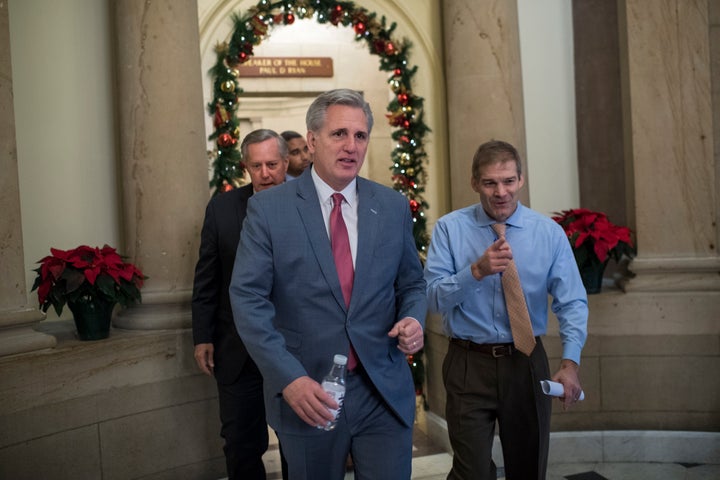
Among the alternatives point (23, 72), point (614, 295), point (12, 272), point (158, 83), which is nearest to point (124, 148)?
point (158, 83)

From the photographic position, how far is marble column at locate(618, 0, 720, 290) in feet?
16.0

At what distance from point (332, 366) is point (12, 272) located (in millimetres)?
2127

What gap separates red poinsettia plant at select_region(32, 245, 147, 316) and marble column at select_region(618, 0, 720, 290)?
10.1ft

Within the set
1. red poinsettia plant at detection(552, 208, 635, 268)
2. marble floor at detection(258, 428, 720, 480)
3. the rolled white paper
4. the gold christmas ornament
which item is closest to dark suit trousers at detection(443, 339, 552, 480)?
the rolled white paper

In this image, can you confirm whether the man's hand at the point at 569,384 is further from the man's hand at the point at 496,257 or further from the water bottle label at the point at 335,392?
the water bottle label at the point at 335,392

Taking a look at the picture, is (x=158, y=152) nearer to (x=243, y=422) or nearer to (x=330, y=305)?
(x=243, y=422)

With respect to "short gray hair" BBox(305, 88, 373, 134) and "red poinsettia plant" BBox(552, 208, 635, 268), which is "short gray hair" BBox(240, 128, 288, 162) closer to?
"short gray hair" BBox(305, 88, 373, 134)

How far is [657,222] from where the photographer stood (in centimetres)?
497

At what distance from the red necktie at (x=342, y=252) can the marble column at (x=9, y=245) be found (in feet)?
6.67

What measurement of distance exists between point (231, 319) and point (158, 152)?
1311mm

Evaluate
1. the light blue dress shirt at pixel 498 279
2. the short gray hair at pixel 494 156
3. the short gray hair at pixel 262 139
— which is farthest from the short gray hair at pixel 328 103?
the short gray hair at pixel 262 139

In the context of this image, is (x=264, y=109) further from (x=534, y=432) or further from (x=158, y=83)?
(x=534, y=432)

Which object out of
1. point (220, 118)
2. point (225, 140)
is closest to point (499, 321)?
point (225, 140)

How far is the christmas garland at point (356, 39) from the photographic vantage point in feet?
17.9
